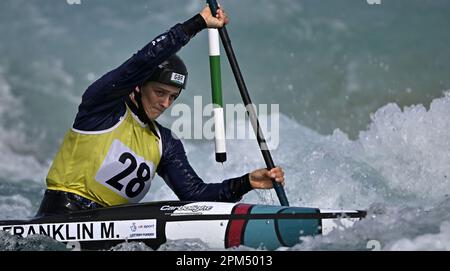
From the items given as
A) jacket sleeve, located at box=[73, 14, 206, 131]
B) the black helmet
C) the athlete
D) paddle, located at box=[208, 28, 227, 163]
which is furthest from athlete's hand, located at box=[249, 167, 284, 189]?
jacket sleeve, located at box=[73, 14, 206, 131]

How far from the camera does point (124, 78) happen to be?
345cm

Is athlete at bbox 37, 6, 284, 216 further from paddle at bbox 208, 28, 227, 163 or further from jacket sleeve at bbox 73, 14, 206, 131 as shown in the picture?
paddle at bbox 208, 28, 227, 163

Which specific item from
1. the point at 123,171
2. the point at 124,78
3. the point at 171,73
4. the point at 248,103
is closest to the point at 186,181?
the point at 123,171

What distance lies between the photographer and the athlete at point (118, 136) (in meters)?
3.50

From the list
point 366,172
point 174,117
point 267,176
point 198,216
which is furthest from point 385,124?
point 198,216

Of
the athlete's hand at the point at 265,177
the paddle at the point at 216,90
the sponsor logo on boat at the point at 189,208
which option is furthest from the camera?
the paddle at the point at 216,90

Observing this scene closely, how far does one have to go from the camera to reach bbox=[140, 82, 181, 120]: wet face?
12.0 ft

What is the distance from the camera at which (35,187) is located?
7535mm

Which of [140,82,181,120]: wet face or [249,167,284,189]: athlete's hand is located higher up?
[140,82,181,120]: wet face

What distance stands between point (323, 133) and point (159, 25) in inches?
79.5

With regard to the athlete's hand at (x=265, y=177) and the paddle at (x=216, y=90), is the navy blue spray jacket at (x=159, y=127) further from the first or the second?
the paddle at (x=216, y=90)

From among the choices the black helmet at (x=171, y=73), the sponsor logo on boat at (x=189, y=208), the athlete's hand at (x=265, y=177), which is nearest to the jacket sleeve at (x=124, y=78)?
the black helmet at (x=171, y=73)
